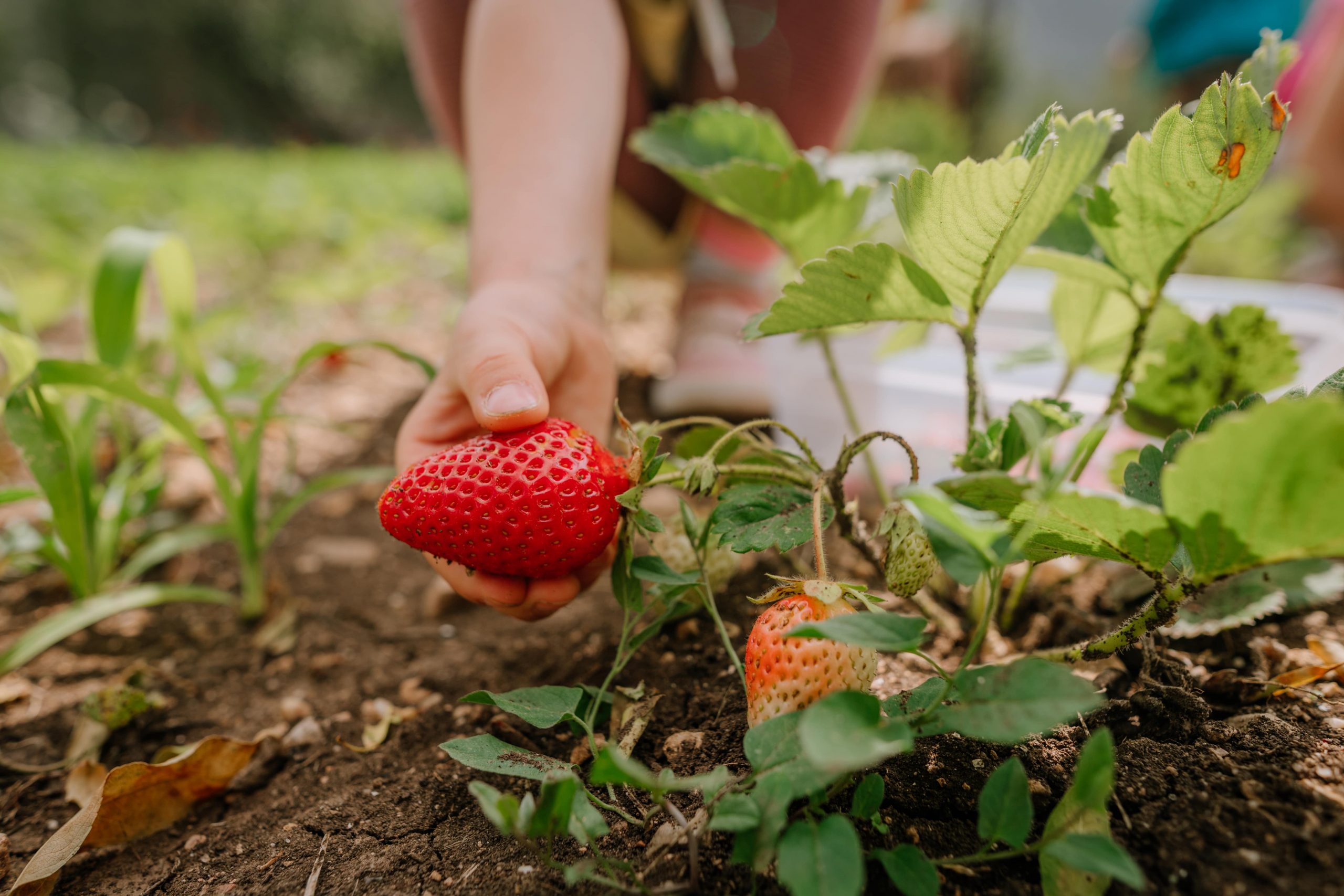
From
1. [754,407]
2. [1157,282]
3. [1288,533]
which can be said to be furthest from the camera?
[754,407]

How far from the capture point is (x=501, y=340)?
77 centimetres

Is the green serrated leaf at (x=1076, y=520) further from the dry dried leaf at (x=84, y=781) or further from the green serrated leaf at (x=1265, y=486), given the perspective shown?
the dry dried leaf at (x=84, y=781)

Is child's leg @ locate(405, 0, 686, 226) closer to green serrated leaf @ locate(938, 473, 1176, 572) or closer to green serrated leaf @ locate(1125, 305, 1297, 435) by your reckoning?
green serrated leaf @ locate(1125, 305, 1297, 435)

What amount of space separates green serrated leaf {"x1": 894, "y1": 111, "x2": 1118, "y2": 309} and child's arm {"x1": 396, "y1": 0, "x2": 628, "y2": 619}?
1.11 feet

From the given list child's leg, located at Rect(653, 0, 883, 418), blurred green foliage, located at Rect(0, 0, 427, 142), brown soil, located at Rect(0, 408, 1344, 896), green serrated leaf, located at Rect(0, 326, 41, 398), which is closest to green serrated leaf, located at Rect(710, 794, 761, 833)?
brown soil, located at Rect(0, 408, 1344, 896)

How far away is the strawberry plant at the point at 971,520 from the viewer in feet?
1.42

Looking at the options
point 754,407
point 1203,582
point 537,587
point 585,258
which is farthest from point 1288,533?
point 754,407

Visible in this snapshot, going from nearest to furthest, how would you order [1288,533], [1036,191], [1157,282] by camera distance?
[1288,533]
[1036,191]
[1157,282]

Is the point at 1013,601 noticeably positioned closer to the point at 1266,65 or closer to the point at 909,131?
the point at 1266,65

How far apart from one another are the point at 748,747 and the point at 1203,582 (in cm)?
31

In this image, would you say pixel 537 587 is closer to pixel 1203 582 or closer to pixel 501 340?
pixel 501 340

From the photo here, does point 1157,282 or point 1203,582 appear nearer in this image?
point 1203,582

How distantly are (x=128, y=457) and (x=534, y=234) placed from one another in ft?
2.47

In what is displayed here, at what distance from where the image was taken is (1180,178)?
0.59 m
